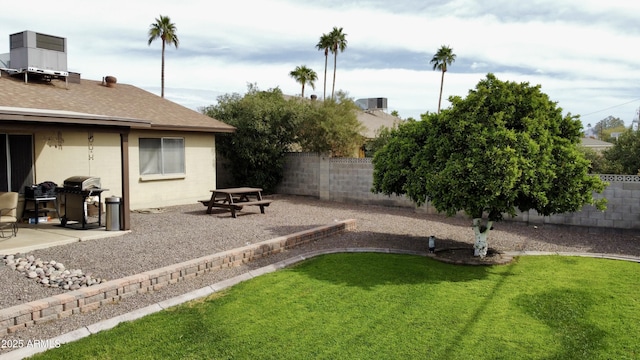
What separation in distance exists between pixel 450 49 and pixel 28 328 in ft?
147

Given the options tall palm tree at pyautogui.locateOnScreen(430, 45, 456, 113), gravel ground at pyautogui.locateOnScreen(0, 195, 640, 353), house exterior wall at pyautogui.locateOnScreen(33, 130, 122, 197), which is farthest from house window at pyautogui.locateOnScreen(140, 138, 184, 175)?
tall palm tree at pyautogui.locateOnScreen(430, 45, 456, 113)

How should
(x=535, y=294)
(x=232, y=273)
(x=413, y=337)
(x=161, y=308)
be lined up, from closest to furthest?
(x=413, y=337) → (x=161, y=308) → (x=535, y=294) → (x=232, y=273)

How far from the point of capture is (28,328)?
16.5 feet

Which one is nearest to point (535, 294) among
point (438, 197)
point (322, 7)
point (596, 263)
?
point (438, 197)

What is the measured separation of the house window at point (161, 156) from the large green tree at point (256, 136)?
3.15m

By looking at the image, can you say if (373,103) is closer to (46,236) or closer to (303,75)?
(303,75)

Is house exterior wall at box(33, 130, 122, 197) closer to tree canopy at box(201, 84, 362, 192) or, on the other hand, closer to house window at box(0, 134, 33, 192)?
house window at box(0, 134, 33, 192)

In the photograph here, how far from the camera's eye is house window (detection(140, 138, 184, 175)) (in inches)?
569

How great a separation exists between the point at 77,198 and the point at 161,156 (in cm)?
482

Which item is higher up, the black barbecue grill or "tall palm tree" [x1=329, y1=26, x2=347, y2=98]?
"tall palm tree" [x1=329, y1=26, x2=347, y2=98]

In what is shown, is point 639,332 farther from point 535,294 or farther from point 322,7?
point 322,7

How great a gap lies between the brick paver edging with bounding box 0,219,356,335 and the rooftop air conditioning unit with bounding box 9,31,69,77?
34.9 ft

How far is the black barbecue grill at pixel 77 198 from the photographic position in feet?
33.1

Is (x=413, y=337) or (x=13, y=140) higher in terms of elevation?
(x=13, y=140)
